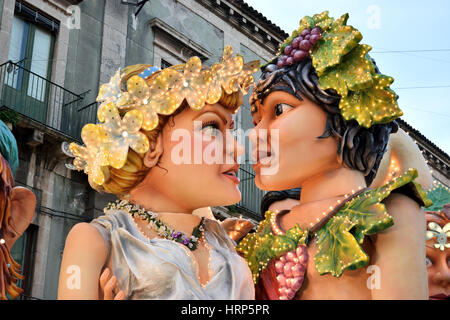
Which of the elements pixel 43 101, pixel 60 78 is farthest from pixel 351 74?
pixel 60 78

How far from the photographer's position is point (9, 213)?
2824 millimetres

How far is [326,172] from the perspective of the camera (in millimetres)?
3025

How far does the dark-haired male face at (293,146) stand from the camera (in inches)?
117

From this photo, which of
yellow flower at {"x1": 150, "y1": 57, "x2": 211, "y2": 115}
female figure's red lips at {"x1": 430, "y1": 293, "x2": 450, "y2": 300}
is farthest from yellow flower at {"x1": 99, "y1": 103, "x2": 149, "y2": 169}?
female figure's red lips at {"x1": 430, "y1": 293, "x2": 450, "y2": 300}

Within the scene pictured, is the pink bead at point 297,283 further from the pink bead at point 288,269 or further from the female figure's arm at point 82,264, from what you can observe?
the female figure's arm at point 82,264

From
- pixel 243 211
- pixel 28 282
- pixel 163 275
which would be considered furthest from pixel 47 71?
pixel 163 275

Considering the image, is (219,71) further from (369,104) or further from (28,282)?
(28,282)

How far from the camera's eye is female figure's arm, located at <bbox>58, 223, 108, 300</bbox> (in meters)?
2.39

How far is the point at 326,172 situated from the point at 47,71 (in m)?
6.64

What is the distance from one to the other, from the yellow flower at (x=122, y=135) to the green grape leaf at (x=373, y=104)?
905 mm

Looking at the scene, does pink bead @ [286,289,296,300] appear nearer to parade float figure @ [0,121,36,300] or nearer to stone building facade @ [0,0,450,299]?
parade float figure @ [0,121,36,300]

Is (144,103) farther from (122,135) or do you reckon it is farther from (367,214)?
(367,214)

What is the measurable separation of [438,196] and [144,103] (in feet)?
7.55

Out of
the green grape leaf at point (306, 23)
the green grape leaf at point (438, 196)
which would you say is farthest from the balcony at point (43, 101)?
the green grape leaf at point (306, 23)
